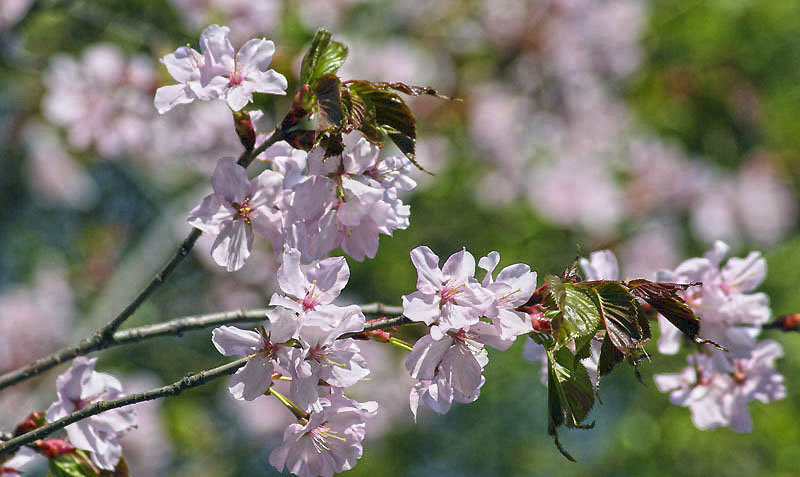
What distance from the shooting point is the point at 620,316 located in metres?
0.94

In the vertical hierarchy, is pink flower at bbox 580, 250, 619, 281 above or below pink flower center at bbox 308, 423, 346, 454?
above

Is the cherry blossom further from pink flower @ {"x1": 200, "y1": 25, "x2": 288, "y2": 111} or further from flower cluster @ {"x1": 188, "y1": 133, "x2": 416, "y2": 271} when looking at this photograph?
pink flower @ {"x1": 200, "y1": 25, "x2": 288, "y2": 111}

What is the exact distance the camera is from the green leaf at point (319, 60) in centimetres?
103

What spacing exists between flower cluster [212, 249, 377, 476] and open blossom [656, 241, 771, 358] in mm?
538

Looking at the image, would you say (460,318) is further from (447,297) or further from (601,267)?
(601,267)

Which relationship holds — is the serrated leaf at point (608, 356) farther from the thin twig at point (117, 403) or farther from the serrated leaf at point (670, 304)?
the thin twig at point (117, 403)

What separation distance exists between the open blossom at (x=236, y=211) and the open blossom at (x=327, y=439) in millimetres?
240

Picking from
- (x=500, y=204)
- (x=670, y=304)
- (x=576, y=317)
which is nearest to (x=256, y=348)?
(x=576, y=317)

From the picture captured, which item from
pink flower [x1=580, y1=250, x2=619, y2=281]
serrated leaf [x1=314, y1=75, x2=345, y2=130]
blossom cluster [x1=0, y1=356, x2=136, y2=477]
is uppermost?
serrated leaf [x1=314, y1=75, x2=345, y2=130]

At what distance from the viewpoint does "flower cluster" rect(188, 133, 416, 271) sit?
1.04 m

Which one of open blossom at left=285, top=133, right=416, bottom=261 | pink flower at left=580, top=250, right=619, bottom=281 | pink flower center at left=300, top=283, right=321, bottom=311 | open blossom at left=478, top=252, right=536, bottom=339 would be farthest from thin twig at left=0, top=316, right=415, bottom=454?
pink flower at left=580, top=250, right=619, bottom=281

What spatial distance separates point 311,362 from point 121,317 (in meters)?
0.28

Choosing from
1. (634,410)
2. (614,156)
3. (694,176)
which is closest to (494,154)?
(614,156)

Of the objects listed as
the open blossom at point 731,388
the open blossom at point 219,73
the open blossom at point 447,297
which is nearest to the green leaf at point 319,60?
the open blossom at point 219,73
